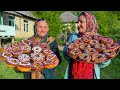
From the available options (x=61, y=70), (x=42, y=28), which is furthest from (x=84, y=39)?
(x=42, y=28)

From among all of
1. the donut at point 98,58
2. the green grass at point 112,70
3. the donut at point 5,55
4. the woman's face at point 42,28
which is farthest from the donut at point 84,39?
the donut at point 5,55

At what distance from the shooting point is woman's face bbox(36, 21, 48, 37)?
5.59 meters

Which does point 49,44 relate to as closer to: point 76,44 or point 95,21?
point 76,44

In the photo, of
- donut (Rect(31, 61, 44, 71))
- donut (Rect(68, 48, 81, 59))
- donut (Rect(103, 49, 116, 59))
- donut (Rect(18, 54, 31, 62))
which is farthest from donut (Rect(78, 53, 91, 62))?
donut (Rect(18, 54, 31, 62))

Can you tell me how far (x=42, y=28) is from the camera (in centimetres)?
561

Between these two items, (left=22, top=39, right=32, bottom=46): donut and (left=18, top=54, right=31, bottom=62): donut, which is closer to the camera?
(left=18, top=54, right=31, bottom=62): donut

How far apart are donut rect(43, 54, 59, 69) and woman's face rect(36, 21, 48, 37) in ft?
1.82

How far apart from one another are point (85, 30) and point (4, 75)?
86.8 inches

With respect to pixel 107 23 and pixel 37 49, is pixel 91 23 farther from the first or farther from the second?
pixel 37 49

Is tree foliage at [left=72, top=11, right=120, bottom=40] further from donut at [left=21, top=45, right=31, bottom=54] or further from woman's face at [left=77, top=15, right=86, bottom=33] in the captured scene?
donut at [left=21, top=45, right=31, bottom=54]

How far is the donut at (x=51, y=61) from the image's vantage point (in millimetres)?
5504

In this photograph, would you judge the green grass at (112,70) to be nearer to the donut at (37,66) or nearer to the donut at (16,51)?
the donut at (37,66)
